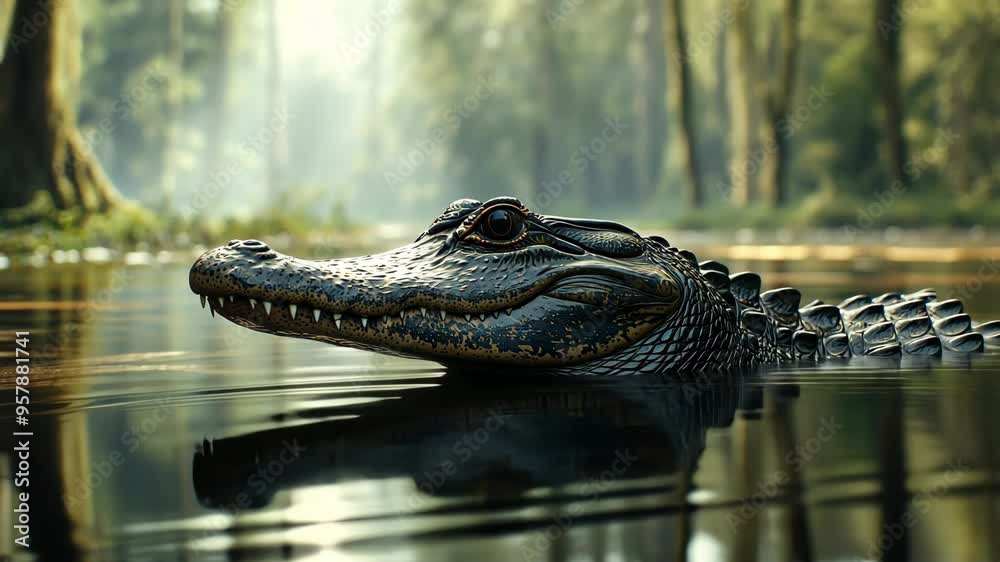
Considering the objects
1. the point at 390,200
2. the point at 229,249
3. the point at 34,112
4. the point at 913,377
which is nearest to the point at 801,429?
the point at 913,377

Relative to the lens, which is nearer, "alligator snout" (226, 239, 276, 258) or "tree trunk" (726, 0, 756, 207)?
"alligator snout" (226, 239, 276, 258)

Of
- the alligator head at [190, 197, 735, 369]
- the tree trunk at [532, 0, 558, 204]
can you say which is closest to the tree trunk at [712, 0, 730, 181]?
the tree trunk at [532, 0, 558, 204]

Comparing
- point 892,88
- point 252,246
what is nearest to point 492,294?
point 252,246

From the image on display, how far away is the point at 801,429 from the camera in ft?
15.1

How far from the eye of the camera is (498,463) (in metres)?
3.86

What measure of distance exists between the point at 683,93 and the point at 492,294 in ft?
103

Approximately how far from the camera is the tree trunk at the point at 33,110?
2127cm

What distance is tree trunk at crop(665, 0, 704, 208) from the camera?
3494 centimetres

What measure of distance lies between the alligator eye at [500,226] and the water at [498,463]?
0.78 meters

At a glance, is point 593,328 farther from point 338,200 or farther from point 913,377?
point 338,200

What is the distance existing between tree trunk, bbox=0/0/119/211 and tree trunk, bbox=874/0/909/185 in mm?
22408

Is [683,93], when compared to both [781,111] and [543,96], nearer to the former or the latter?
[781,111]

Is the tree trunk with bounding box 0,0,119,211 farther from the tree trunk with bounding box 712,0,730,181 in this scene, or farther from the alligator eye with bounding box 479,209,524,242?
the tree trunk with bounding box 712,0,730,181

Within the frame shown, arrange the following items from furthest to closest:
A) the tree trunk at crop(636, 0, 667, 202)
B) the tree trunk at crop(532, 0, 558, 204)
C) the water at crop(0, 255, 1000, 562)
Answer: the tree trunk at crop(532, 0, 558, 204) < the tree trunk at crop(636, 0, 667, 202) < the water at crop(0, 255, 1000, 562)
